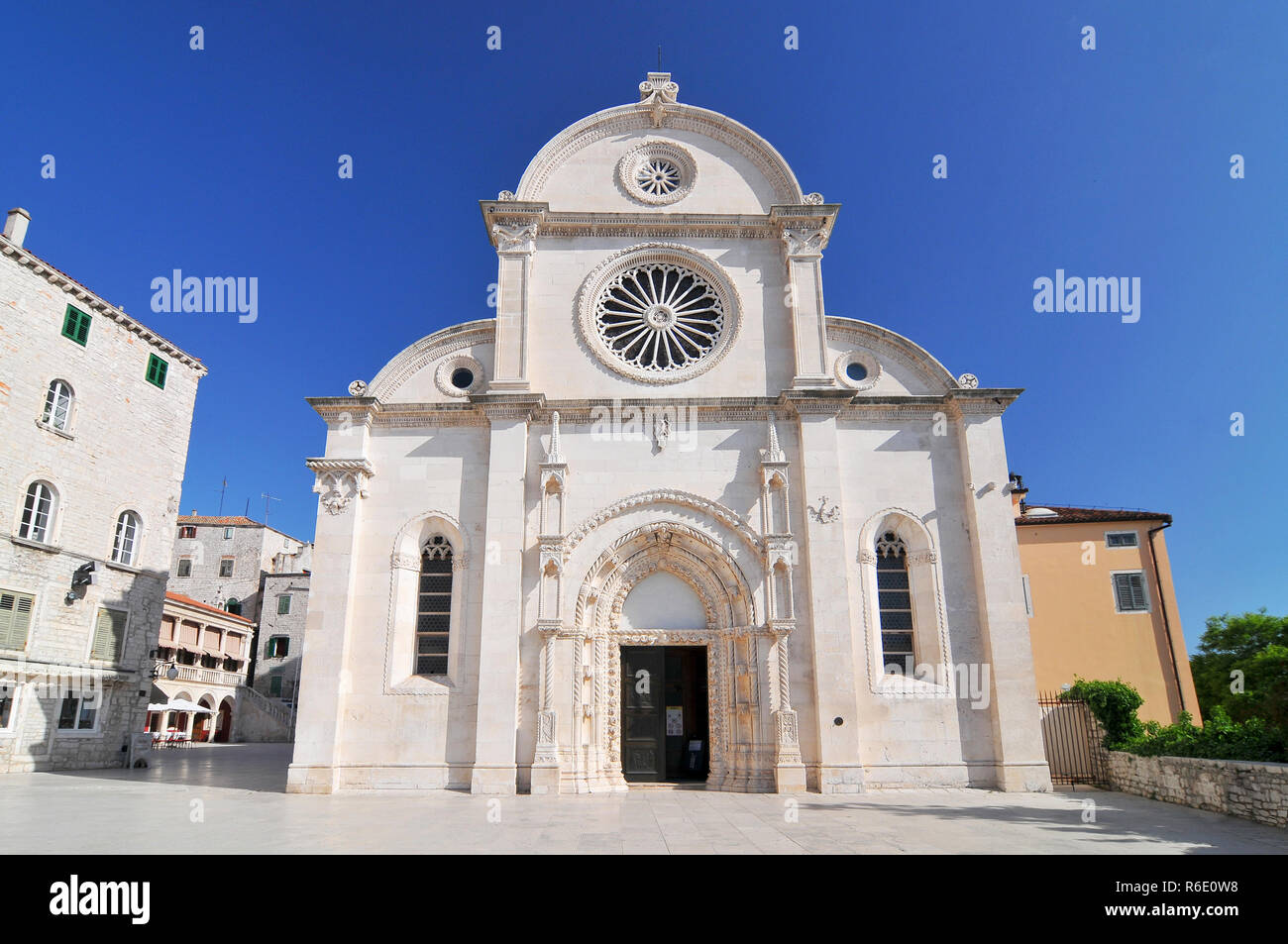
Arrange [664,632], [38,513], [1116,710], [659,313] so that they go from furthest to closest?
[38,513] < [659,313] < [1116,710] < [664,632]

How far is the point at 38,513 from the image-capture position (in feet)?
71.5

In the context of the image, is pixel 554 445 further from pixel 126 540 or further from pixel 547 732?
pixel 126 540

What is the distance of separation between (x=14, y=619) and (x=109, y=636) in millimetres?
3066

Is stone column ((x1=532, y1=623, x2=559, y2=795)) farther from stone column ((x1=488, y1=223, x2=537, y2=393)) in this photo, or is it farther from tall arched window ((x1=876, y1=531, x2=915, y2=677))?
tall arched window ((x1=876, y1=531, x2=915, y2=677))

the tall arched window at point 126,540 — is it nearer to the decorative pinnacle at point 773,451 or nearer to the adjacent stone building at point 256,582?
the decorative pinnacle at point 773,451

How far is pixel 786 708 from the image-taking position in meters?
16.5

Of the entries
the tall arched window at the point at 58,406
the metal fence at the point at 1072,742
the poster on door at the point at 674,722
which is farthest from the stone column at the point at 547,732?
the tall arched window at the point at 58,406

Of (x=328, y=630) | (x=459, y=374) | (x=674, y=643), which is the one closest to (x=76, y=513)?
(x=328, y=630)

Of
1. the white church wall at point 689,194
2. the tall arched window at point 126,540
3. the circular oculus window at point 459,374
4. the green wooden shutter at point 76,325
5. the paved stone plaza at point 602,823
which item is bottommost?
the paved stone plaza at point 602,823

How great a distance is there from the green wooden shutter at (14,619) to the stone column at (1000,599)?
2422 cm

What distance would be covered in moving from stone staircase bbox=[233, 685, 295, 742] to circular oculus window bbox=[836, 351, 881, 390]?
41.6 metres

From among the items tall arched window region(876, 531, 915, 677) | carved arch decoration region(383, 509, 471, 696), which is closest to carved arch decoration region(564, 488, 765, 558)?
carved arch decoration region(383, 509, 471, 696)

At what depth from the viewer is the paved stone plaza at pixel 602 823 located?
10117 mm
